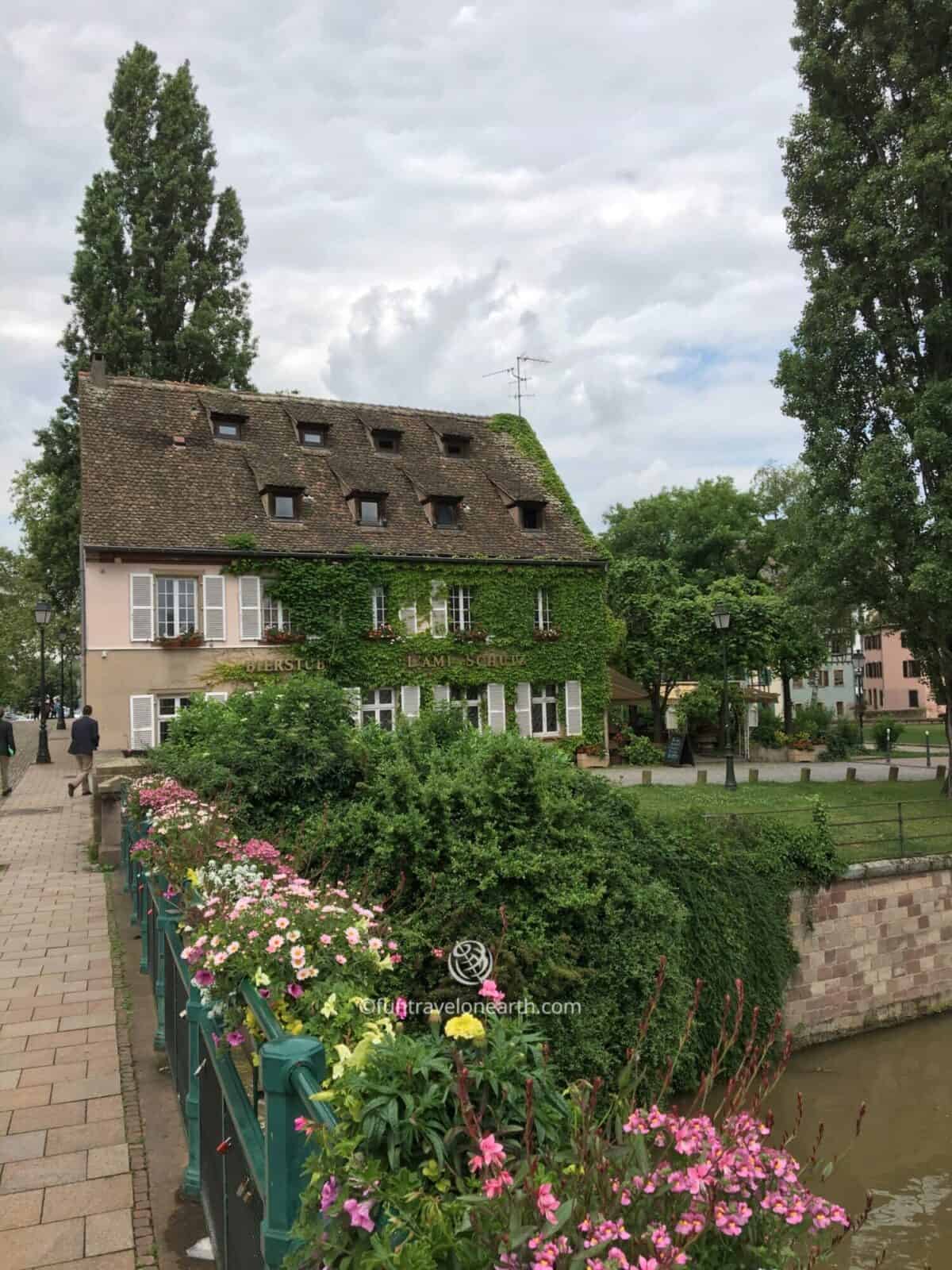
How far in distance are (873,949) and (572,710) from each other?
14.4 m

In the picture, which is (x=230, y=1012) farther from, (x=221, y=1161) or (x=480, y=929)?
(x=480, y=929)

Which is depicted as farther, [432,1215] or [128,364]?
[128,364]

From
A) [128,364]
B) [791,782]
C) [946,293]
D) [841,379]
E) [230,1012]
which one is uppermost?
[128,364]

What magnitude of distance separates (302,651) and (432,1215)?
73.1 ft

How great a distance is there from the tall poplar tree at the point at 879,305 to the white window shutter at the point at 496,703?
969cm

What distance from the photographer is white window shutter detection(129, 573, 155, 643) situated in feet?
72.9

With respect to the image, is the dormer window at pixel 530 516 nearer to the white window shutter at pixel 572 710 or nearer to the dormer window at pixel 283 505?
the white window shutter at pixel 572 710

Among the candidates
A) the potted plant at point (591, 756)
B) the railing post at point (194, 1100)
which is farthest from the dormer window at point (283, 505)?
the railing post at point (194, 1100)

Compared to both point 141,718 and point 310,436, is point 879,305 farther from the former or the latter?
point 141,718

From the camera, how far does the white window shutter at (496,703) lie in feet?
85.0

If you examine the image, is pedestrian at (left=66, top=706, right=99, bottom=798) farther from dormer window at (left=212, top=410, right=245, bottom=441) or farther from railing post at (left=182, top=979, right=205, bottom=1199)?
railing post at (left=182, top=979, right=205, bottom=1199)

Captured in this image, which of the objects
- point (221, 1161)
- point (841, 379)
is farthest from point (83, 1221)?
point (841, 379)

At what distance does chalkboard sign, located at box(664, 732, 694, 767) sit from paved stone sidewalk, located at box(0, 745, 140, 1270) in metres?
21.1

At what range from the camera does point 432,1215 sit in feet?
5.94
